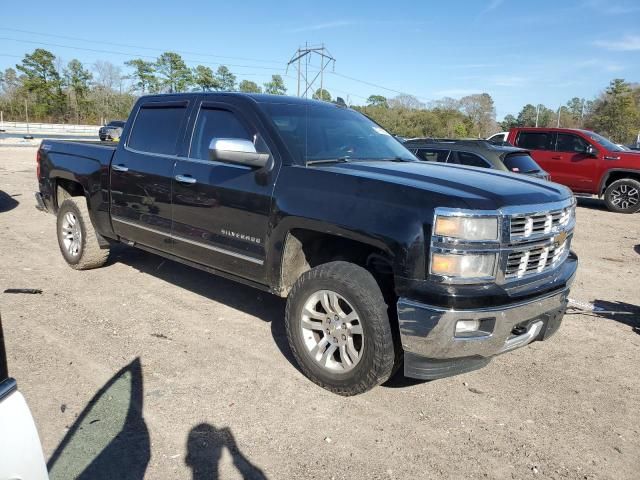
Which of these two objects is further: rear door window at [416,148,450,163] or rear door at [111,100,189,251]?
rear door window at [416,148,450,163]

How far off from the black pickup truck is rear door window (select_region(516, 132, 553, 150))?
33.6 ft

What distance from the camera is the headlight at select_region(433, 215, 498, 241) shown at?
9.48 feet

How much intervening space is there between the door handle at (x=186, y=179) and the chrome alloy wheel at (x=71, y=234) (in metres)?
2.08

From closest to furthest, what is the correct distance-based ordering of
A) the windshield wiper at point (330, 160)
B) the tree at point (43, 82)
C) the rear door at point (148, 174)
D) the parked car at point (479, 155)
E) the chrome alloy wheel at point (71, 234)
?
the windshield wiper at point (330, 160), the rear door at point (148, 174), the chrome alloy wheel at point (71, 234), the parked car at point (479, 155), the tree at point (43, 82)

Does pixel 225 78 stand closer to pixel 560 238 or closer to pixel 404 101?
pixel 404 101

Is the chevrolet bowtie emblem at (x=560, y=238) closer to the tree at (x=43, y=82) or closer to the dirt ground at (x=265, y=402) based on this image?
the dirt ground at (x=265, y=402)

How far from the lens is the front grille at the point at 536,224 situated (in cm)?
307

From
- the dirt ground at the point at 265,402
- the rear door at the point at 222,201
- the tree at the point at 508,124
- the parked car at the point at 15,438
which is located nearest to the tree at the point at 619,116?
the tree at the point at 508,124

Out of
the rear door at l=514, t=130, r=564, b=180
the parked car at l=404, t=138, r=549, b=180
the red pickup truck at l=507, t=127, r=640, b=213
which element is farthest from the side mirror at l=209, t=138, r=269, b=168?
the red pickup truck at l=507, t=127, r=640, b=213

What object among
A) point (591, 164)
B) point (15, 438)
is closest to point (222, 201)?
point (15, 438)

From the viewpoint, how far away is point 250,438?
116 inches

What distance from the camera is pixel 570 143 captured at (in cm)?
1332

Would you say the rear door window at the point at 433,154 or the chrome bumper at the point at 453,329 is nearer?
the chrome bumper at the point at 453,329

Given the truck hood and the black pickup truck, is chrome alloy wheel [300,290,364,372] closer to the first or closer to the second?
the black pickup truck
